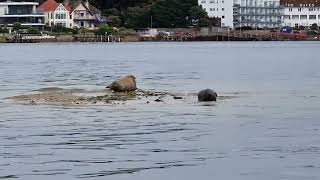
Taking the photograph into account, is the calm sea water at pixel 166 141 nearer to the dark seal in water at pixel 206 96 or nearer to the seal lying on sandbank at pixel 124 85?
the dark seal in water at pixel 206 96

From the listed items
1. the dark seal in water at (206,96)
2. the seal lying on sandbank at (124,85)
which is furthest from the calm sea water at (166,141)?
the seal lying on sandbank at (124,85)

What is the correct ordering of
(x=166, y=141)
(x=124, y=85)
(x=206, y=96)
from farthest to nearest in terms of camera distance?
1. (x=124, y=85)
2. (x=206, y=96)
3. (x=166, y=141)

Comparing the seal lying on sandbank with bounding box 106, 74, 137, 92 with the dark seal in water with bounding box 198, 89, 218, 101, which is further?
the seal lying on sandbank with bounding box 106, 74, 137, 92

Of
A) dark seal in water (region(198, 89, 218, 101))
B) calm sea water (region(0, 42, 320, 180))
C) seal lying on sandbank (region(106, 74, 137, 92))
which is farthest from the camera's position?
seal lying on sandbank (region(106, 74, 137, 92))

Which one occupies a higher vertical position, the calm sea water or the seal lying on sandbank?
the seal lying on sandbank

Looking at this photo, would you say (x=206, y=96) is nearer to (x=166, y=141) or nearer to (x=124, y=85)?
(x=124, y=85)

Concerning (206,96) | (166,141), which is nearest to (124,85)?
(206,96)

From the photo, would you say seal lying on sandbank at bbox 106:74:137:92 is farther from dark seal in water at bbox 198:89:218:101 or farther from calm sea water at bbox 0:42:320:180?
calm sea water at bbox 0:42:320:180

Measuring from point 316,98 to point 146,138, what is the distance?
698 inches

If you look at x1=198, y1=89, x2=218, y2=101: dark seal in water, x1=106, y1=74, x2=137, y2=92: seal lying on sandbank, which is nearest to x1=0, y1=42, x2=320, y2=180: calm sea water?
x1=198, y1=89, x2=218, y2=101: dark seal in water

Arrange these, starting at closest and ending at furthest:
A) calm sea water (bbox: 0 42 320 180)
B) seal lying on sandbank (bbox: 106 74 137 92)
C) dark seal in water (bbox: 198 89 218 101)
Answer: calm sea water (bbox: 0 42 320 180), dark seal in water (bbox: 198 89 218 101), seal lying on sandbank (bbox: 106 74 137 92)

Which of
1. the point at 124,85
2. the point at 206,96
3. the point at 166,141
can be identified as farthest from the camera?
the point at 124,85

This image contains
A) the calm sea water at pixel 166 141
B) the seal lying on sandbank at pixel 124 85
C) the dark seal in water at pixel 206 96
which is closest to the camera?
the calm sea water at pixel 166 141

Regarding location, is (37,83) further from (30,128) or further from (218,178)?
(218,178)
